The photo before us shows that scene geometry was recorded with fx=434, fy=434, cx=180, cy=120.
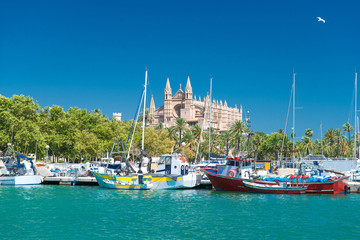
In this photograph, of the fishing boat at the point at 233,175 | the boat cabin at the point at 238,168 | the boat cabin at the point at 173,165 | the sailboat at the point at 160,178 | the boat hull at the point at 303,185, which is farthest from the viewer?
the boat cabin at the point at 173,165

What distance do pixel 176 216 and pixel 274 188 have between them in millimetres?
17580

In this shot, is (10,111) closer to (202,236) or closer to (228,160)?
(228,160)

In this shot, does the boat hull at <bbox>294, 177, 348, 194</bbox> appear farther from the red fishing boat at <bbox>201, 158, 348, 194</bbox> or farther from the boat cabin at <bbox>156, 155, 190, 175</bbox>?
the boat cabin at <bbox>156, 155, 190, 175</bbox>

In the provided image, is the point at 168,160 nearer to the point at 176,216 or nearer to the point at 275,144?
the point at 176,216

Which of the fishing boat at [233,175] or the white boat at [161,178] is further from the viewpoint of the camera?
the white boat at [161,178]

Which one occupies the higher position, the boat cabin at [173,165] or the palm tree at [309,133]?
the palm tree at [309,133]

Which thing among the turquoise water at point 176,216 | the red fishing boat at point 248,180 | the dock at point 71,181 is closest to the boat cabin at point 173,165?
the red fishing boat at point 248,180

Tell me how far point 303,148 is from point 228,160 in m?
58.9

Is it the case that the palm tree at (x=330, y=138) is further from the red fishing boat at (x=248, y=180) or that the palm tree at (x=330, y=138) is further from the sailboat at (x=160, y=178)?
the sailboat at (x=160, y=178)

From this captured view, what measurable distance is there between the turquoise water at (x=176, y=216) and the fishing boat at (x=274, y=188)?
1501 millimetres

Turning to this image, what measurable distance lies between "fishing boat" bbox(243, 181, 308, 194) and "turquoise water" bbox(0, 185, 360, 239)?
150 centimetres

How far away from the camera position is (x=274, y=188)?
46.3 metres

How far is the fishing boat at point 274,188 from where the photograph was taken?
151ft

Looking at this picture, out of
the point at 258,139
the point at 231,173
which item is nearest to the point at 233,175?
the point at 231,173
